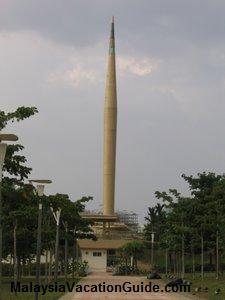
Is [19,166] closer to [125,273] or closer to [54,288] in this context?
[54,288]

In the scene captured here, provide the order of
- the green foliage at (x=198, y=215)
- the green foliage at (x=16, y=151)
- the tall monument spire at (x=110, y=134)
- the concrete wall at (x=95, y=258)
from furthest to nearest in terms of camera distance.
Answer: the tall monument spire at (x=110, y=134) < the concrete wall at (x=95, y=258) < the green foliage at (x=198, y=215) < the green foliage at (x=16, y=151)

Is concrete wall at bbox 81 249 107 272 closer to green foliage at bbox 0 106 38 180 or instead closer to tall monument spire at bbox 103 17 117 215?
tall monument spire at bbox 103 17 117 215

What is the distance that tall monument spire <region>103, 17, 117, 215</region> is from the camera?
107688 mm

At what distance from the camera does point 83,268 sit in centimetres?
7212

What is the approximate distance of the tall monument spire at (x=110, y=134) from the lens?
4240 inches

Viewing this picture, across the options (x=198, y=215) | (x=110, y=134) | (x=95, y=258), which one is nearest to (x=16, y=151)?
(x=198, y=215)

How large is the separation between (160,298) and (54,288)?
790 centimetres

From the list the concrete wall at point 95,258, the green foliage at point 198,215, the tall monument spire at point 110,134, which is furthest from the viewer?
the tall monument spire at point 110,134

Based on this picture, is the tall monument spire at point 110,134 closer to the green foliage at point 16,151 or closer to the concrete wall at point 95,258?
the concrete wall at point 95,258

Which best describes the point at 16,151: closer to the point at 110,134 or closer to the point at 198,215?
the point at 198,215

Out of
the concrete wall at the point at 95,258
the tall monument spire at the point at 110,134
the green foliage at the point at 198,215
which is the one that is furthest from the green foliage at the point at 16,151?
the tall monument spire at the point at 110,134

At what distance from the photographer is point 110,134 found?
108562 millimetres

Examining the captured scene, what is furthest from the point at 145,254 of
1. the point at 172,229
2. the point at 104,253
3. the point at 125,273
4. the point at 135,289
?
the point at 135,289

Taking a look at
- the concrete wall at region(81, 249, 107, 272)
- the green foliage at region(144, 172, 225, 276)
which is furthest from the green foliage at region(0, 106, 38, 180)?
the concrete wall at region(81, 249, 107, 272)
